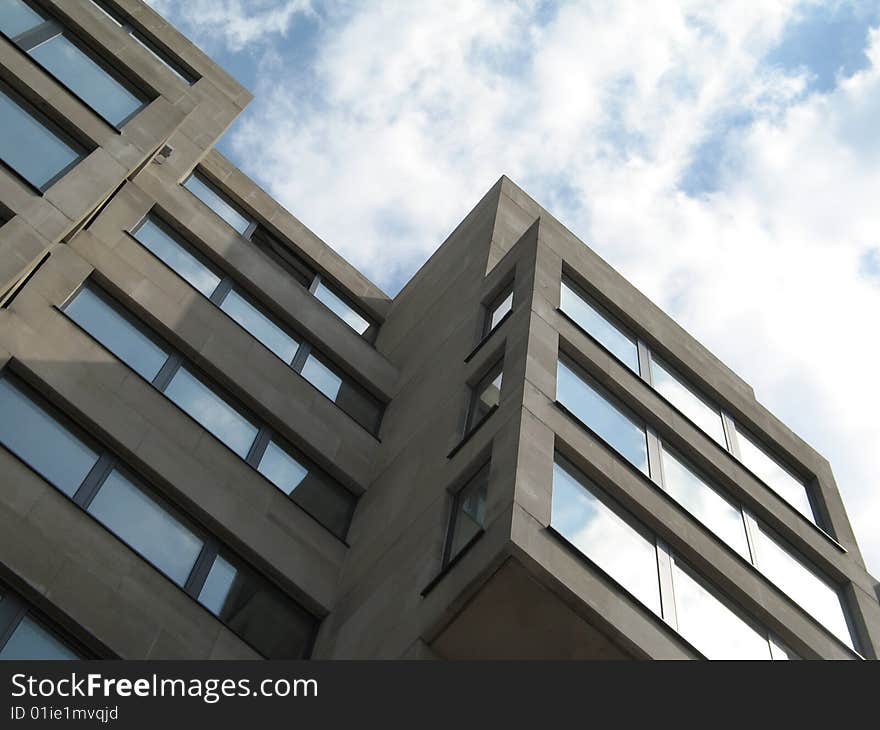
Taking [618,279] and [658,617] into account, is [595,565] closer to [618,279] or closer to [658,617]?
[658,617]

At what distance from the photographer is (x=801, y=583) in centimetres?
2127

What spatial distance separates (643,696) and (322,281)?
67.4 feet

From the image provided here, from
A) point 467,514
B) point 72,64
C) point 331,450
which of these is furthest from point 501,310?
point 72,64

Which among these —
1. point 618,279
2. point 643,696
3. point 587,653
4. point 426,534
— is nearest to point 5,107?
point 426,534

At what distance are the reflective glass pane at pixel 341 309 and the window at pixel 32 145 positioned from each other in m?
9.10

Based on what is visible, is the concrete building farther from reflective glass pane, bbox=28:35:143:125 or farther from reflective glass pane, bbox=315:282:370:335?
reflective glass pane, bbox=315:282:370:335

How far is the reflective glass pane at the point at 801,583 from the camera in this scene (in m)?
20.7

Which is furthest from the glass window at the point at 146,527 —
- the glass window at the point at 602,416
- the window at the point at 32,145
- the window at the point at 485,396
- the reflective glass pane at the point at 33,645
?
the glass window at the point at 602,416

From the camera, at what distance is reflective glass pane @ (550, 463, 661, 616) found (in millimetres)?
17297

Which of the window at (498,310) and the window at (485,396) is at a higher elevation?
the window at (498,310)

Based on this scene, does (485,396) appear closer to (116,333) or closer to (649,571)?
(649,571)

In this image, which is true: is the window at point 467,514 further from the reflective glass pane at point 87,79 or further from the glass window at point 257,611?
the reflective glass pane at point 87,79

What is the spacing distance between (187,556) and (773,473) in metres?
12.9

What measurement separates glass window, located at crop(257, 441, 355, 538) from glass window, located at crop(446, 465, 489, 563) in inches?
175
